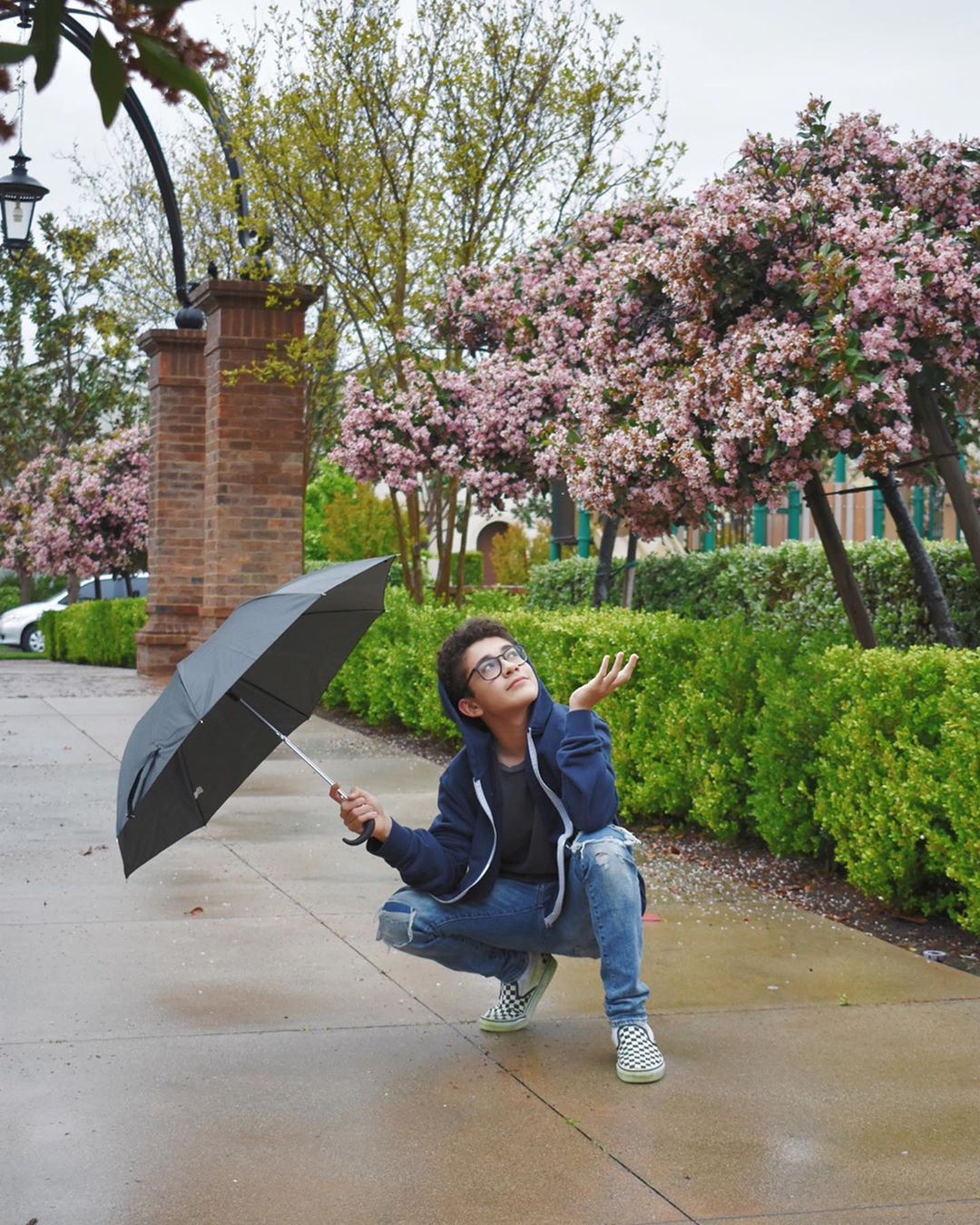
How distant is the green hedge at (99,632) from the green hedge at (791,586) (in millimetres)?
7018

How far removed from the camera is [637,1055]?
4.02m

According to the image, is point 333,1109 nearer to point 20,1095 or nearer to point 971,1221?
point 20,1095

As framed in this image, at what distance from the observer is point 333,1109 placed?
12.5 ft

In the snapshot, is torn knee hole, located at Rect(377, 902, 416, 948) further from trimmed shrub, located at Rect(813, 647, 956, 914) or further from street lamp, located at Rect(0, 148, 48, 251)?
street lamp, located at Rect(0, 148, 48, 251)

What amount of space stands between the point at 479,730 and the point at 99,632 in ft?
67.0

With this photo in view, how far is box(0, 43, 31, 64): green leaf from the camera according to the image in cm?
174

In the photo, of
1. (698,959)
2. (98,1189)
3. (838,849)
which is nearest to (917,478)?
(838,849)

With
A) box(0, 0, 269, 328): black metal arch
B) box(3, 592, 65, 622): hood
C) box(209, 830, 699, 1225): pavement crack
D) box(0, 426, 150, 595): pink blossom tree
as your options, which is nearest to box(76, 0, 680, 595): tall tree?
box(0, 0, 269, 328): black metal arch

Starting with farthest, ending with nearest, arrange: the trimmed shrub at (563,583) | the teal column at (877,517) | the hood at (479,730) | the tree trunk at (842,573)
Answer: the teal column at (877,517) < the trimmed shrub at (563,583) < the tree trunk at (842,573) < the hood at (479,730)

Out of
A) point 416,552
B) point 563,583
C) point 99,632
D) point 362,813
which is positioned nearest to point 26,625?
point 99,632

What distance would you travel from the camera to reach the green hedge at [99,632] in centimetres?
2227

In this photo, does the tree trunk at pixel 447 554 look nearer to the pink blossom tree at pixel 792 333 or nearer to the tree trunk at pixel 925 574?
the pink blossom tree at pixel 792 333

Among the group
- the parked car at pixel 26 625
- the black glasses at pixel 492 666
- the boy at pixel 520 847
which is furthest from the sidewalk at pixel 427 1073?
the parked car at pixel 26 625

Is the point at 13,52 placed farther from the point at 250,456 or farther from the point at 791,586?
the point at 250,456
